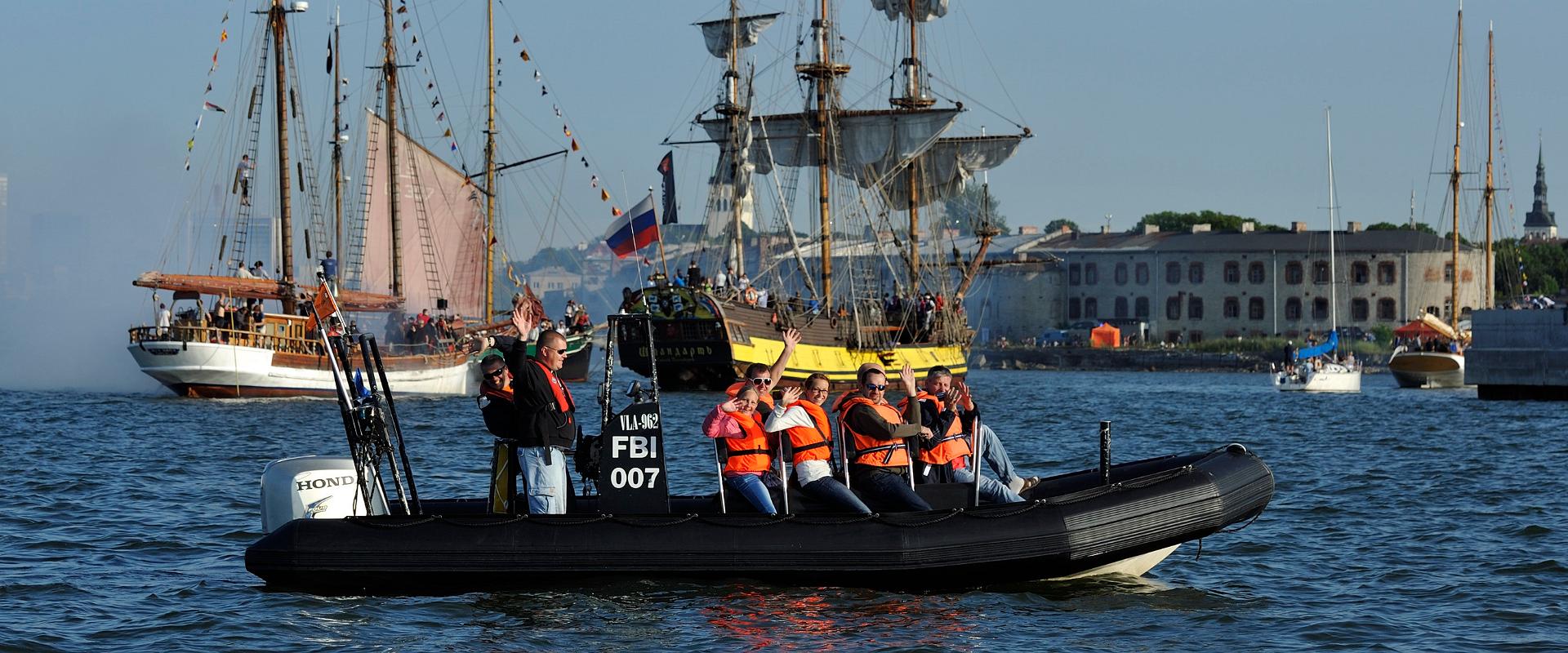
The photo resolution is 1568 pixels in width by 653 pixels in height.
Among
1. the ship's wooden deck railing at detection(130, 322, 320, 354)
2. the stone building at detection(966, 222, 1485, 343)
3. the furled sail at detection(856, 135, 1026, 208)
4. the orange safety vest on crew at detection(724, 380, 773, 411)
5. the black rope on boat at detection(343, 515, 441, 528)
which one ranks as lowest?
the black rope on boat at detection(343, 515, 441, 528)

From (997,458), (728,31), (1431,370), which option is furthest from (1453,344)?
(997,458)

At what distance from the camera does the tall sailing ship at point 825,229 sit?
191 feet

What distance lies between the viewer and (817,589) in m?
14.2

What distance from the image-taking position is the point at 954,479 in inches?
607

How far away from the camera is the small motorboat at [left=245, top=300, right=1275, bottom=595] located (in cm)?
1356

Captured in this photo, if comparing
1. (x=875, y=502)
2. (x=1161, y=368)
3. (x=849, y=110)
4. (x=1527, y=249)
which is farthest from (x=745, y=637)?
(x=1527, y=249)

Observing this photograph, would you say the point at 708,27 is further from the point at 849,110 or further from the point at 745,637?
the point at 745,637

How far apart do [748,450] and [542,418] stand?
1.74 meters

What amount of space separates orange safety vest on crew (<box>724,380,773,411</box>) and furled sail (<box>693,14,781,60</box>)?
2091 inches

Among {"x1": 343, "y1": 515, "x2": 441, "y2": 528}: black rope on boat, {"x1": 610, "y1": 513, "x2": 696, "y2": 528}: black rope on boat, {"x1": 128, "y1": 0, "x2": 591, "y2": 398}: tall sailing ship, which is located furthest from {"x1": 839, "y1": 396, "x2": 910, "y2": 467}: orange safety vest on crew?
{"x1": 128, "y1": 0, "x2": 591, "y2": 398}: tall sailing ship

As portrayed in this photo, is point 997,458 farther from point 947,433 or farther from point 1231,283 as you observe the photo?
point 1231,283

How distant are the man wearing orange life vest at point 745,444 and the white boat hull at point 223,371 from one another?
36.3 metres

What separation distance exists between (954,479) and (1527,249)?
12692 centimetres

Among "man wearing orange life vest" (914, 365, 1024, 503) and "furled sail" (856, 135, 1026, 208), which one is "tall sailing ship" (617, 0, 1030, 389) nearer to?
"furled sail" (856, 135, 1026, 208)
